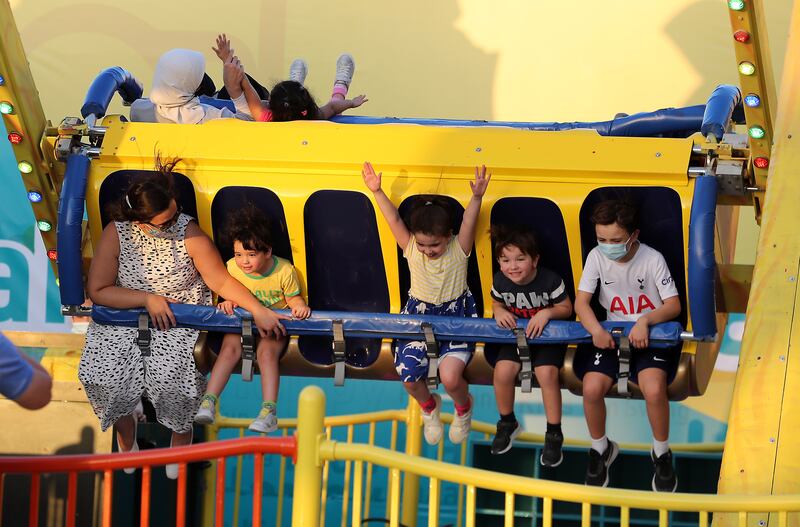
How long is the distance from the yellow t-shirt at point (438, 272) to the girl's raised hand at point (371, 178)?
0.83 feet

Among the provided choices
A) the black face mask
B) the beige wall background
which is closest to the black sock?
the black face mask

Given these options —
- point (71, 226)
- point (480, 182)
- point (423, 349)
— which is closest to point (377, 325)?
point (423, 349)

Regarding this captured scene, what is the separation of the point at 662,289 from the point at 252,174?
1.55 meters

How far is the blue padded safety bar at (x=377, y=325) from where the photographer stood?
4508mm

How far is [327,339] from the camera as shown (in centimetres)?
487

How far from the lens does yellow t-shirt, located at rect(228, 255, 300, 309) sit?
4703mm

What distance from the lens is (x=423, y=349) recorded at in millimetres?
4668

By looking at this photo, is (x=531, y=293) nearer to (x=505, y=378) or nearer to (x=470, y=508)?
(x=505, y=378)

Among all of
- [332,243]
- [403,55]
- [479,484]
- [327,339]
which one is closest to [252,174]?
[332,243]

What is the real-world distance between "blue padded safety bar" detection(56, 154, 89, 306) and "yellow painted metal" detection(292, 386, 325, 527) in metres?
1.58

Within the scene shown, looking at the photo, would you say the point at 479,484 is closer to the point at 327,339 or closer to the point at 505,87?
the point at 327,339

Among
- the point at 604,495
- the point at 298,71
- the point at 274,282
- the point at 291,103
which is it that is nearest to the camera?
the point at 604,495

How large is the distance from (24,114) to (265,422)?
4.88ft

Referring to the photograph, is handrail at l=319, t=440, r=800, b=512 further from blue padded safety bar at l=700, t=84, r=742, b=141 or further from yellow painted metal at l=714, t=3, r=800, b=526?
blue padded safety bar at l=700, t=84, r=742, b=141
